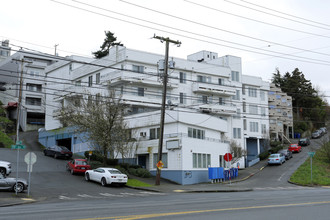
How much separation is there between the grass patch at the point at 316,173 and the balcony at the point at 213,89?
15.2 m

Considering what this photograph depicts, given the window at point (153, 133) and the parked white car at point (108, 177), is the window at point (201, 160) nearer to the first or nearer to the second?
the window at point (153, 133)

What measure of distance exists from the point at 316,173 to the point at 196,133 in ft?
46.0

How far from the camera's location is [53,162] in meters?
38.5

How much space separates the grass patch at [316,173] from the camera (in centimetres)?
3419

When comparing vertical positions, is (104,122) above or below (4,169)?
above

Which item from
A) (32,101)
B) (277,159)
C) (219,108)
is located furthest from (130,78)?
(32,101)

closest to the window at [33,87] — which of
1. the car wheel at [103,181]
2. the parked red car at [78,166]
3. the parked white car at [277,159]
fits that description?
the parked red car at [78,166]

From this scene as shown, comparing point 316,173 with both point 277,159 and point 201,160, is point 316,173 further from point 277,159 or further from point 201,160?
point 201,160

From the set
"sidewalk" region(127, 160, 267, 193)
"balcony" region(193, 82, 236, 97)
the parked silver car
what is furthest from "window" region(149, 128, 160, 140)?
the parked silver car

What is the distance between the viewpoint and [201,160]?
3681 centimetres

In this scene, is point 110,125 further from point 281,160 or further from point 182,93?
point 281,160

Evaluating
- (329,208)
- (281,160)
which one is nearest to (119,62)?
(281,160)

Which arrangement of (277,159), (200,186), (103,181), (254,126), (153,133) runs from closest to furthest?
(103,181), (200,186), (153,133), (277,159), (254,126)

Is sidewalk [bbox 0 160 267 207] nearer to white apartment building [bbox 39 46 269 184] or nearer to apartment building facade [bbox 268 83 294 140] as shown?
white apartment building [bbox 39 46 269 184]
